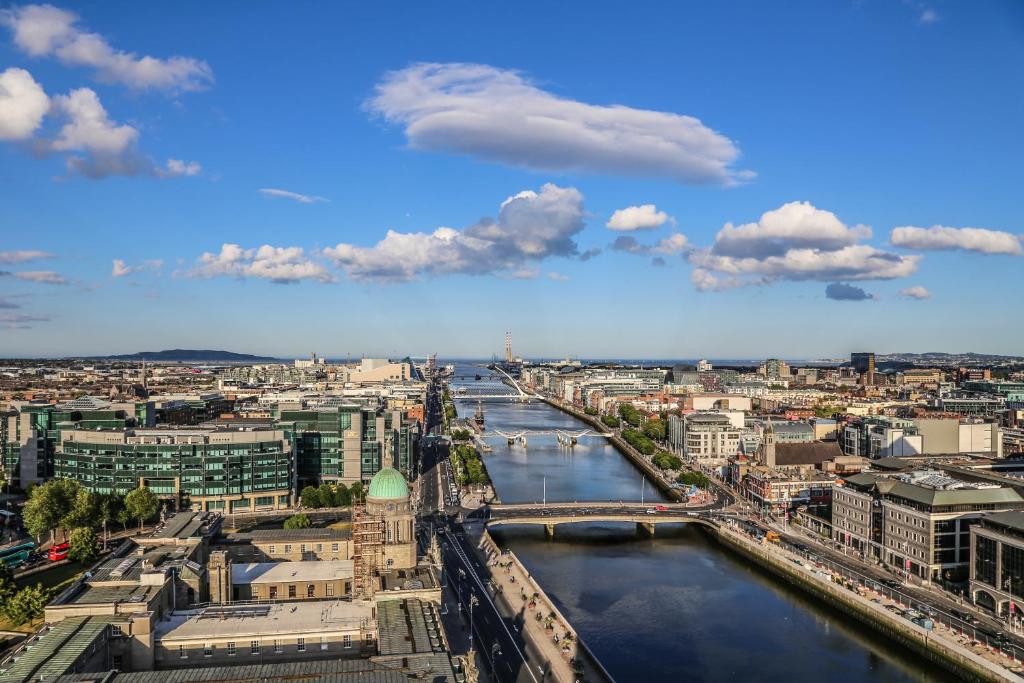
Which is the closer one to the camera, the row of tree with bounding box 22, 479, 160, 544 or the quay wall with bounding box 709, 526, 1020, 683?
the quay wall with bounding box 709, 526, 1020, 683

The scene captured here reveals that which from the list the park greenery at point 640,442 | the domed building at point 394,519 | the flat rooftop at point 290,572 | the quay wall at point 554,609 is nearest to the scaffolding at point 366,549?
the domed building at point 394,519

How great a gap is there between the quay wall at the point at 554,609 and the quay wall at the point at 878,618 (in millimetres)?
16078

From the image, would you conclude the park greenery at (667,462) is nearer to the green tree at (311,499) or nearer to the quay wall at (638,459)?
the quay wall at (638,459)

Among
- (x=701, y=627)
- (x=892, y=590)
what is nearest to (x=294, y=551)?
(x=701, y=627)

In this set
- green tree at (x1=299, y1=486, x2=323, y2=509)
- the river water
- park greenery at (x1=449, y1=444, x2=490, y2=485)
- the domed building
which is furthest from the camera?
park greenery at (x1=449, y1=444, x2=490, y2=485)

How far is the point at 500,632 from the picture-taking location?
132 ft

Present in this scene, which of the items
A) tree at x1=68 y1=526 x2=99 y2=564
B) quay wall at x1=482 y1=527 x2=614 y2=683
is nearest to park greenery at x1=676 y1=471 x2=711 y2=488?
quay wall at x1=482 y1=527 x2=614 y2=683

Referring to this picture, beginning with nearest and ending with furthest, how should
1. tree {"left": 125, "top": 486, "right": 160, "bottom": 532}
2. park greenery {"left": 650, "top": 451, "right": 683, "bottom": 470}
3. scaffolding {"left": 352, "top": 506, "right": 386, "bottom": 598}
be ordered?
scaffolding {"left": 352, "top": 506, "right": 386, "bottom": 598}
tree {"left": 125, "top": 486, "right": 160, "bottom": 532}
park greenery {"left": 650, "top": 451, "right": 683, "bottom": 470}

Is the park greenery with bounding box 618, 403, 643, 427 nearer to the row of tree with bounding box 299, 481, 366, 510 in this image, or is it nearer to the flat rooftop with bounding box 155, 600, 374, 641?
the row of tree with bounding box 299, 481, 366, 510

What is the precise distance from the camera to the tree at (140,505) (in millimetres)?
60375

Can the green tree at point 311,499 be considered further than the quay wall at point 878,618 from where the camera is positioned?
Yes

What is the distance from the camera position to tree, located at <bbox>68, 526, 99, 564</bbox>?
4991 cm

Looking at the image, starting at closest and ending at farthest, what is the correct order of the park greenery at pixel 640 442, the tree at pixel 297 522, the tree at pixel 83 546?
the tree at pixel 83 546, the tree at pixel 297 522, the park greenery at pixel 640 442

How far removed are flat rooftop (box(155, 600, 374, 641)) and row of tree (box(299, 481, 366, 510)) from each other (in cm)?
3358
